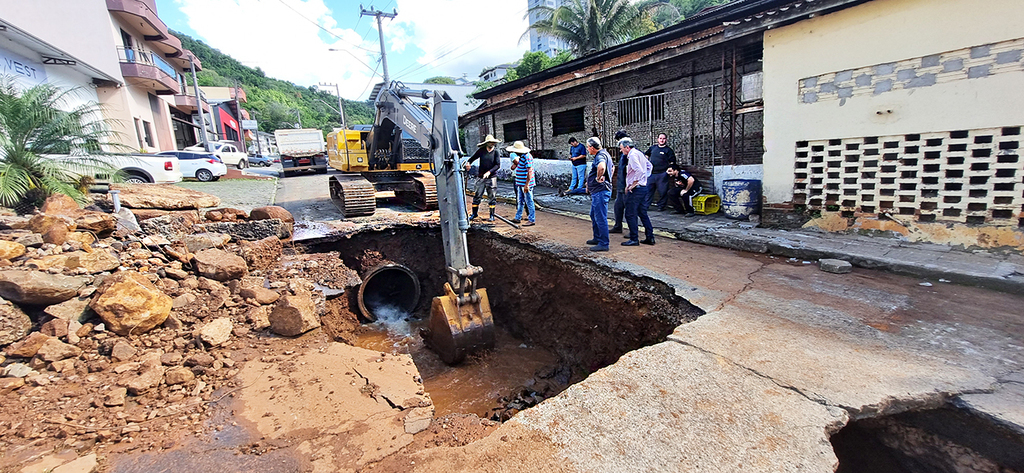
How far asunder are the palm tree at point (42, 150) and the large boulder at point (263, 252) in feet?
7.96

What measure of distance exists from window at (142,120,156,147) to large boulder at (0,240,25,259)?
18290mm

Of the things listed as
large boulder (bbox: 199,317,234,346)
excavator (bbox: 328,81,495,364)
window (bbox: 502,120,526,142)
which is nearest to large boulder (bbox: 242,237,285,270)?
large boulder (bbox: 199,317,234,346)

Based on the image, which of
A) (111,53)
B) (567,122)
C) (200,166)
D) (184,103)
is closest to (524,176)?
(567,122)

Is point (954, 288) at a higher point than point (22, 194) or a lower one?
lower

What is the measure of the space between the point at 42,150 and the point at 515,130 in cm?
1347

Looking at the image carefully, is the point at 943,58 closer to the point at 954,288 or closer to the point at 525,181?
the point at 954,288

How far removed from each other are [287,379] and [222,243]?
3277 mm

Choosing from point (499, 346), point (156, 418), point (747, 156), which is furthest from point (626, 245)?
point (747, 156)

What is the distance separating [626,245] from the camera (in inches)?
238

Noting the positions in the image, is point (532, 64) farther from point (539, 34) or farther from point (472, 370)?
point (472, 370)

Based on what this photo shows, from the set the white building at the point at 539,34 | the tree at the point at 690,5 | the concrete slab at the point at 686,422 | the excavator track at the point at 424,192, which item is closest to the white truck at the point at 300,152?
the white building at the point at 539,34

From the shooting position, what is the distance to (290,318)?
14.3 ft

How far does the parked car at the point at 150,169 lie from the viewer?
1068cm

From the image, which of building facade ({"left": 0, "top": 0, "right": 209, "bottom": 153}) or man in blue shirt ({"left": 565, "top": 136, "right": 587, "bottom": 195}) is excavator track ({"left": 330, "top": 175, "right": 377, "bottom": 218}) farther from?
man in blue shirt ({"left": 565, "top": 136, "right": 587, "bottom": 195})
